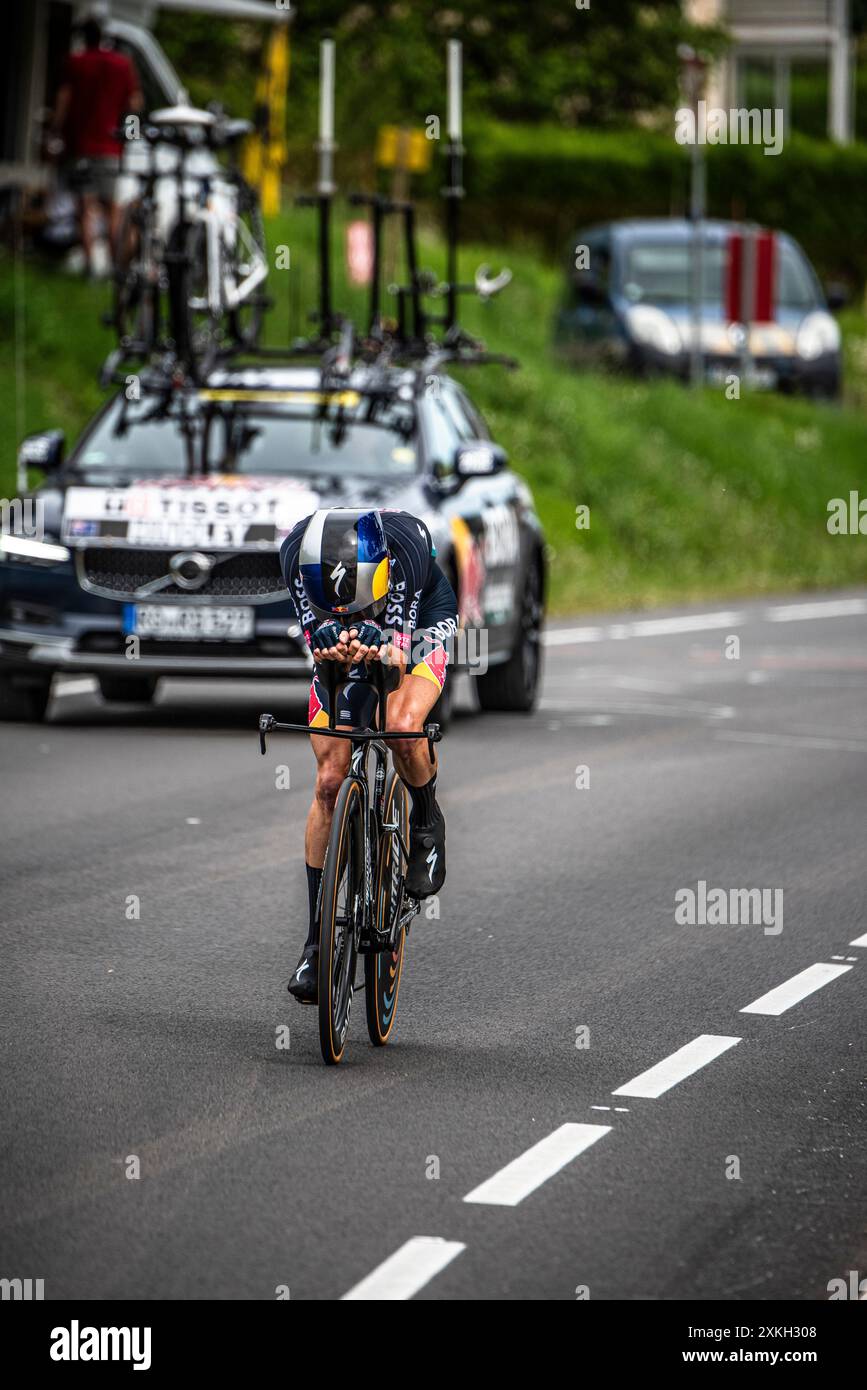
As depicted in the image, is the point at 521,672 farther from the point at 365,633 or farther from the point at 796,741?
the point at 365,633

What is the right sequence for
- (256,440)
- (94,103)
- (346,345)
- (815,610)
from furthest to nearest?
(815,610) → (94,103) → (346,345) → (256,440)

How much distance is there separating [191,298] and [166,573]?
4128 millimetres

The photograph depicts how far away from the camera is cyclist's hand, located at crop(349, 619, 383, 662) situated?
24.8ft

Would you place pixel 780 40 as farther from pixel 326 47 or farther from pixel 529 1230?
pixel 529 1230

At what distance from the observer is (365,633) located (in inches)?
298

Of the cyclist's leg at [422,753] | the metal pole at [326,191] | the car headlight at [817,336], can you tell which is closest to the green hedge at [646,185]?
the car headlight at [817,336]

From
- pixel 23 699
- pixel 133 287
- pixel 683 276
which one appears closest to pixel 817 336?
pixel 683 276

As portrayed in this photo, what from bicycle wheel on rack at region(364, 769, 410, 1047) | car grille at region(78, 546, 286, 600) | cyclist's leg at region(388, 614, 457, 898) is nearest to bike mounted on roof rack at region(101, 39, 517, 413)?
car grille at region(78, 546, 286, 600)

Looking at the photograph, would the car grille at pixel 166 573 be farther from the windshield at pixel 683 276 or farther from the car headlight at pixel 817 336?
the car headlight at pixel 817 336

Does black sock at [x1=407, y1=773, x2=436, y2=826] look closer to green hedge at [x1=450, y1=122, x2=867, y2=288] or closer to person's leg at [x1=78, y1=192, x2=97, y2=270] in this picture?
person's leg at [x1=78, y1=192, x2=97, y2=270]

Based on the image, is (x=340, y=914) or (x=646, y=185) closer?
(x=340, y=914)

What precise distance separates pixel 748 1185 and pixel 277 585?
8.12 meters

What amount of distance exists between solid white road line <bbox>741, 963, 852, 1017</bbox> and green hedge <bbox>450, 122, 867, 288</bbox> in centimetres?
3580

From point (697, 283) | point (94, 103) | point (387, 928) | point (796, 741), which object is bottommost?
point (796, 741)
